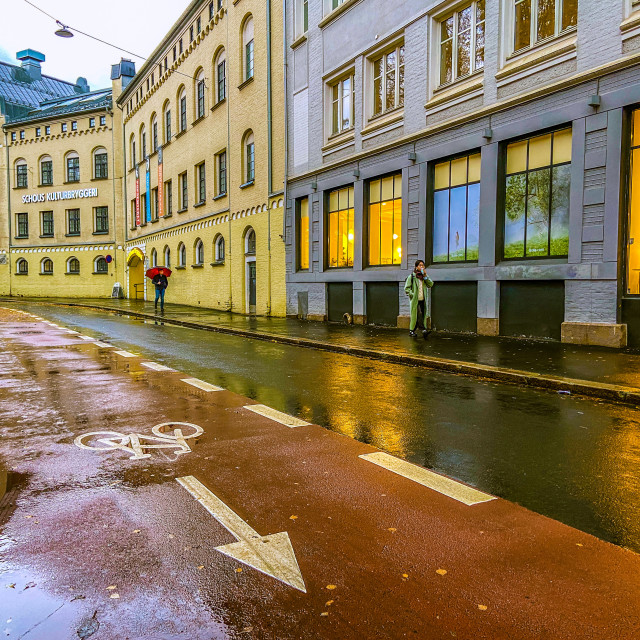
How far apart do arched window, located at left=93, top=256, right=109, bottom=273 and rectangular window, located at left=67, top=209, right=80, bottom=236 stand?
117 inches

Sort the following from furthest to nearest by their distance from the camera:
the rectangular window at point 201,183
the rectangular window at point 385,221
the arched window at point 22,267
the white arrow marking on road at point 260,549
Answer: the arched window at point 22,267 < the rectangular window at point 201,183 < the rectangular window at point 385,221 < the white arrow marking on road at point 260,549

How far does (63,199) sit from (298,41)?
100ft

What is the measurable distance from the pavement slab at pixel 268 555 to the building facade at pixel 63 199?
40.3 metres

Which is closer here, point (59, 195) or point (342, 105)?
point (342, 105)

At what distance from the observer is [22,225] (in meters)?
46.7

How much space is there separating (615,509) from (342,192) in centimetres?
1675

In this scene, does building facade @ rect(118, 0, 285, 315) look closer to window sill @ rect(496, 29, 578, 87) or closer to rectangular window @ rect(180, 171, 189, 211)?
rectangular window @ rect(180, 171, 189, 211)

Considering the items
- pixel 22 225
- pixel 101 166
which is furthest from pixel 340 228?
pixel 22 225

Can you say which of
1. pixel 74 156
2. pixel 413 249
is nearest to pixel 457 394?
pixel 413 249

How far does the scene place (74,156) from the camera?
4434cm

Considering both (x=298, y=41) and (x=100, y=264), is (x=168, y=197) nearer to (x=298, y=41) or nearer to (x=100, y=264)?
(x=100, y=264)

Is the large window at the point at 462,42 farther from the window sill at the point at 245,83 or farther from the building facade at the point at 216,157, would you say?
the window sill at the point at 245,83

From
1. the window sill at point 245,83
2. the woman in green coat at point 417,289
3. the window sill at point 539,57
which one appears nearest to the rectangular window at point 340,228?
the woman in green coat at point 417,289

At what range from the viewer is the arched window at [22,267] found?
151 ft
